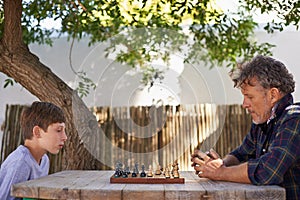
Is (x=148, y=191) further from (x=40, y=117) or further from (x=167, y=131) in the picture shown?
(x=167, y=131)

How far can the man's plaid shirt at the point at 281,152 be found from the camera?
5.46ft

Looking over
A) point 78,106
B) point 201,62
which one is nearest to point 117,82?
point 201,62

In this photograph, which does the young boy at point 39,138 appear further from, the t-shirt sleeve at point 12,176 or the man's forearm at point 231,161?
the man's forearm at point 231,161

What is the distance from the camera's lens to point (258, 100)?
2025 millimetres

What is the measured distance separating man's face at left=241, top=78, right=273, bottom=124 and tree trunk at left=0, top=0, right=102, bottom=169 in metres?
1.83

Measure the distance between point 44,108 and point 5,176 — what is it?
0.51 m

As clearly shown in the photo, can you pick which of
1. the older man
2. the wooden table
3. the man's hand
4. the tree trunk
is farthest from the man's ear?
the tree trunk

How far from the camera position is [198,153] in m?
2.10

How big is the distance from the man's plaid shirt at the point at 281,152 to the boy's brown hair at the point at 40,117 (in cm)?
112

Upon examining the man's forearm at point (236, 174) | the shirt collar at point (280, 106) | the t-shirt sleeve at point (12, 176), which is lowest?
the t-shirt sleeve at point (12, 176)

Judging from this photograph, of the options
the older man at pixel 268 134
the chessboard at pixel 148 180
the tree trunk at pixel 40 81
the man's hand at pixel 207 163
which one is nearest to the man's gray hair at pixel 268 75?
→ the older man at pixel 268 134

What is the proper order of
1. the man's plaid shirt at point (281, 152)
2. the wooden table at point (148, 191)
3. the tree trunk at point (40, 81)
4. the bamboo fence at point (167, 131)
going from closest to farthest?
1. the wooden table at point (148, 191)
2. the man's plaid shirt at point (281, 152)
3. the tree trunk at point (40, 81)
4. the bamboo fence at point (167, 131)

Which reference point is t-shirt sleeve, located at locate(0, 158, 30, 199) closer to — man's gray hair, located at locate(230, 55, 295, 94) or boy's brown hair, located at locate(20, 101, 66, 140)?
boy's brown hair, located at locate(20, 101, 66, 140)

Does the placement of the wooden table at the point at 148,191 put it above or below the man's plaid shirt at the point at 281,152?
below
